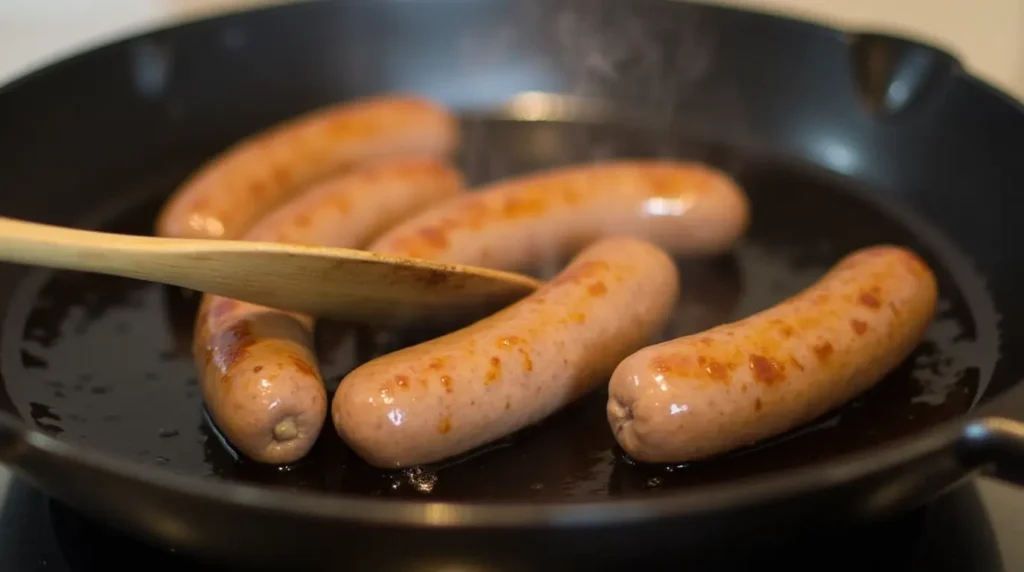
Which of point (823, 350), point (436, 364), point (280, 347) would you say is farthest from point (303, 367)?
point (823, 350)

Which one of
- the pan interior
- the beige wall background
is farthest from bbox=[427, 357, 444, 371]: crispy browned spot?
the beige wall background

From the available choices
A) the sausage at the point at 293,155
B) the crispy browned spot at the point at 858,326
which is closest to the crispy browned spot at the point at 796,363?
the crispy browned spot at the point at 858,326

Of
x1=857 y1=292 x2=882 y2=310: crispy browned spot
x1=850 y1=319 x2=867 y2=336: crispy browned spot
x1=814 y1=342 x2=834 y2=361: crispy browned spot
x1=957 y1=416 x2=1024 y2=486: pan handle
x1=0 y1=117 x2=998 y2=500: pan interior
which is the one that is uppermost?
x1=957 y1=416 x2=1024 y2=486: pan handle

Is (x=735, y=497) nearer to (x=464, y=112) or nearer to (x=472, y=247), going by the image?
(x=472, y=247)

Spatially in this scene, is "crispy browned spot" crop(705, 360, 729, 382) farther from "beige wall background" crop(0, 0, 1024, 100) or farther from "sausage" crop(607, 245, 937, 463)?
"beige wall background" crop(0, 0, 1024, 100)

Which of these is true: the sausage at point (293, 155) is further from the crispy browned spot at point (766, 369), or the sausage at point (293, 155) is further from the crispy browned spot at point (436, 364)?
the crispy browned spot at point (766, 369)

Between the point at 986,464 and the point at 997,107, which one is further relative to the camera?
the point at 997,107

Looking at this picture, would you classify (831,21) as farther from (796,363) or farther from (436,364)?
(436,364)

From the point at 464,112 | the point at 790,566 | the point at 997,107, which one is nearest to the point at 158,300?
the point at 464,112
